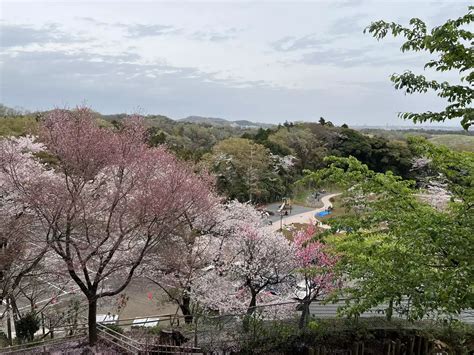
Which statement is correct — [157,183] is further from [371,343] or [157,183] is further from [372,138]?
[372,138]

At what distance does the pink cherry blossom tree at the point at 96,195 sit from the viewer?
9852 mm

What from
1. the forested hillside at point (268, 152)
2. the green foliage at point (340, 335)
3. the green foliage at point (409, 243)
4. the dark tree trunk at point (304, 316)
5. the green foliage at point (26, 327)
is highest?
the forested hillside at point (268, 152)

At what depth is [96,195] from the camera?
11547 millimetres

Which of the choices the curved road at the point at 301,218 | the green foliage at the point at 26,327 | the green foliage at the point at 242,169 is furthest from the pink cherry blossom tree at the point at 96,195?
the green foliage at the point at 242,169

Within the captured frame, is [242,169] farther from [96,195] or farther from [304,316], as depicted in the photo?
[304,316]

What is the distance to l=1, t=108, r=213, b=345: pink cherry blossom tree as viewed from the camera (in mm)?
9852

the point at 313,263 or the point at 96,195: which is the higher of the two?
the point at 96,195

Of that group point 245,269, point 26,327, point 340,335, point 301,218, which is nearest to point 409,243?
point 340,335

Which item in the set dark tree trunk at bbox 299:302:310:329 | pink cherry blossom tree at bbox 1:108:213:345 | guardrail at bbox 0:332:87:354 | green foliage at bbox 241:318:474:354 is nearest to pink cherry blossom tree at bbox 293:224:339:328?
dark tree trunk at bbox 299:302:310:329

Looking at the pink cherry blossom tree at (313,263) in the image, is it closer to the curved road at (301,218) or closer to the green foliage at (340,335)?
the green foliage at (340,335)

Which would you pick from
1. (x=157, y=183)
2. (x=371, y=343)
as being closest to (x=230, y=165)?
(x=157, y=183)

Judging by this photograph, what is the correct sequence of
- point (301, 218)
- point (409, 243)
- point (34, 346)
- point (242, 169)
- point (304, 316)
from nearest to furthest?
point (409, 243) < point (304, 316) < point (34, 346) < point (301, 218) < point (242, 169)

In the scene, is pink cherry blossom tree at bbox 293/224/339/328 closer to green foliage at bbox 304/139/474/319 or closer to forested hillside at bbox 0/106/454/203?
green foliage at bbox 304/139/474/319

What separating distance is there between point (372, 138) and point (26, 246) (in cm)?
4734
